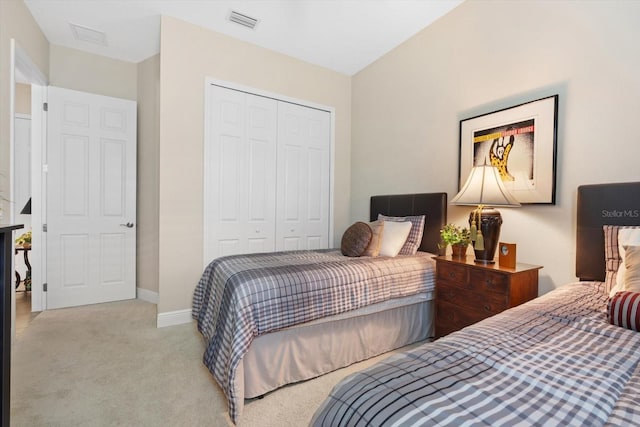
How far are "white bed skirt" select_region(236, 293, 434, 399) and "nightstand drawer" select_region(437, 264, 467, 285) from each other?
0.27 m

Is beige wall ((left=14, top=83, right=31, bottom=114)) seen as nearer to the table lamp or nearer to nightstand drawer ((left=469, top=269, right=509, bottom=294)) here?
the table lamp

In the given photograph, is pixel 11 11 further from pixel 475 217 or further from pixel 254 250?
pixel 475 217

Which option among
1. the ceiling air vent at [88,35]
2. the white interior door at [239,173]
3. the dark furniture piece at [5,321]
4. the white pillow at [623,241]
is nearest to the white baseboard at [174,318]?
the white interior door at [239,173]

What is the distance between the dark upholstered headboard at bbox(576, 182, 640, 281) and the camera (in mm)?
1662

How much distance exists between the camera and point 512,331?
108 cm

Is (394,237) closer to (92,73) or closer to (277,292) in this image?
(277,292)

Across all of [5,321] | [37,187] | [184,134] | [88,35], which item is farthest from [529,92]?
[37,187]

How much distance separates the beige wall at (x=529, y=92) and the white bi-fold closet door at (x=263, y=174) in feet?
3.10

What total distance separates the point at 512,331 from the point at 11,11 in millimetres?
4151

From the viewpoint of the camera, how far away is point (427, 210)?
9.43ft

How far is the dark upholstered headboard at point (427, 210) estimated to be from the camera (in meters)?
2.76

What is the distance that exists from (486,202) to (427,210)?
31.9 inches

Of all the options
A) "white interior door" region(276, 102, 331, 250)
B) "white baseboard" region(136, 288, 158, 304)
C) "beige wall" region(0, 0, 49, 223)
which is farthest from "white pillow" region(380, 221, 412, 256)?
"beige wall" region(0, 0, 49, 223)

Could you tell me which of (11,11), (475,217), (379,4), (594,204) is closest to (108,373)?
(475,217)
